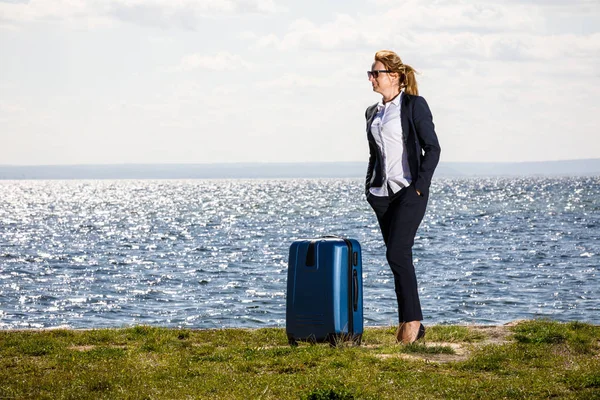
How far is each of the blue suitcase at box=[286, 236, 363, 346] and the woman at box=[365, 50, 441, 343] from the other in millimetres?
415

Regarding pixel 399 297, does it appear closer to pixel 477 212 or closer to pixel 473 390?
pixel 473 390

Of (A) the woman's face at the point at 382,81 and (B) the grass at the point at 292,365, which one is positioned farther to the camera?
(A) the woman's face at the point at 382,81

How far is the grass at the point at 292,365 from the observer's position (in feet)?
23.3

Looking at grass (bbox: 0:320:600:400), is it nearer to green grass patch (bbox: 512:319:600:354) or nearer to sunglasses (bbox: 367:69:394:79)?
green grass patch (bbox: 512:319:600:354)

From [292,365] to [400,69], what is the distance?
2.89 meters

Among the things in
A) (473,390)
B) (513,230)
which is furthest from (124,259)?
(473,390)

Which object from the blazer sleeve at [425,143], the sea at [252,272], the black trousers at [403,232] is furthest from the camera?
the sea at [252,272]

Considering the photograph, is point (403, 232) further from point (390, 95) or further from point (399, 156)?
point (390, 95)

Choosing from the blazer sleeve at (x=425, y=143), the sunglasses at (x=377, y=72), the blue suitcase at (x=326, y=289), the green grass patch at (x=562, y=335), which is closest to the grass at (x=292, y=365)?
the green grass patch at (x=562, y=335)

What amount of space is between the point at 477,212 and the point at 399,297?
67284 mm

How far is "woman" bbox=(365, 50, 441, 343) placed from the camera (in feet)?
28.6

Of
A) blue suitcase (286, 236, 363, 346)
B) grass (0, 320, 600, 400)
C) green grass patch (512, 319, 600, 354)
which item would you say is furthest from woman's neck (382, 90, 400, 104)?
green grass patch (512, 319, 600, 354)

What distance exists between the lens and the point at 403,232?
348 inches

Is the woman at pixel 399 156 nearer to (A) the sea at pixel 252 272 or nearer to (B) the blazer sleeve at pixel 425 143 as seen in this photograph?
(B) the blazer sleeve at pixel 425 143
